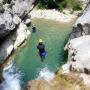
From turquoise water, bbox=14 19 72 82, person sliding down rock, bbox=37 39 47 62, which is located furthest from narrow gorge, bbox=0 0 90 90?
person sliding down rock, bbox=37 39 47 62

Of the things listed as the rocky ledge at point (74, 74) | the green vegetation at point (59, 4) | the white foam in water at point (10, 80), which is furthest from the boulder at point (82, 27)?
the green vegetation at point (59, 4)

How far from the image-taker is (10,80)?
89.9 feet

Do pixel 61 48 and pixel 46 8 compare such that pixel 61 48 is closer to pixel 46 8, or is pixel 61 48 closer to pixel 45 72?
pixel 45 72

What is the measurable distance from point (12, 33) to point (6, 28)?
3310 mm

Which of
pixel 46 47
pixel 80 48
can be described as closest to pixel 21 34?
pixel 46 47

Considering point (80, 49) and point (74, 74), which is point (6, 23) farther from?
point (74, 74)

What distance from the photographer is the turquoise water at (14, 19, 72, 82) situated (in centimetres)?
2888

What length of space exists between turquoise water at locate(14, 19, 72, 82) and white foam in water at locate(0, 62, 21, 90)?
27.9 inches

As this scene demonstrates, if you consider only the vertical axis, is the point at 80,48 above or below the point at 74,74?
below

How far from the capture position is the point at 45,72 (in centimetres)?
2772

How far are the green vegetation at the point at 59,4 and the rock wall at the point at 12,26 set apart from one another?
4239 millimetres

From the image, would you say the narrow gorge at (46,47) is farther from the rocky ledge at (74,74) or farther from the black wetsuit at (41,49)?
the black wetsuit at (41,49)

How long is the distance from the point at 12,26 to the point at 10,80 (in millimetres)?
6686

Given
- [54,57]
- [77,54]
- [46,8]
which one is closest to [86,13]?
[54,57]
